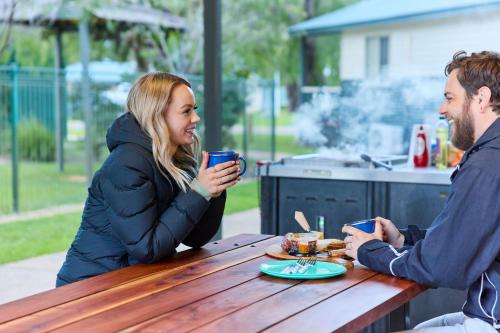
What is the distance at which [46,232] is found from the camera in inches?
275

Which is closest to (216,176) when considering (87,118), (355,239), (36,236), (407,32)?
(355,239)

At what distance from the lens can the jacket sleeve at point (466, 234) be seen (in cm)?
199

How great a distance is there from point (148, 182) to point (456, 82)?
96cm

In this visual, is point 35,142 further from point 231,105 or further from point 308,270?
point 308,270

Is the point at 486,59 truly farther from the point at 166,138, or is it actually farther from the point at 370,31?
the point at 370,31

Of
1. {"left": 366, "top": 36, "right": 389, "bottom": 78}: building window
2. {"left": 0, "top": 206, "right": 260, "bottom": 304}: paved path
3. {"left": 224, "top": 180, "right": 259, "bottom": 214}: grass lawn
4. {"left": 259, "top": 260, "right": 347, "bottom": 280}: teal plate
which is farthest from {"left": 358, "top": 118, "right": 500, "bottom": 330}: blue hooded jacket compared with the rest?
{"left": 224, "top": 180, "right": 259, "bottom": 214}: grass lawn

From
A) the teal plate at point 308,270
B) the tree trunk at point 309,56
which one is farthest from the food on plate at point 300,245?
the tree trunk at point 309,56

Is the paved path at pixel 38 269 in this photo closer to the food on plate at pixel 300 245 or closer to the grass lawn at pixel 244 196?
the grass lawn at pixel 244 196

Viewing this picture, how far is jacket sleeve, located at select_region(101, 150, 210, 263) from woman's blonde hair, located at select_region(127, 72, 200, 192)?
0.09 m

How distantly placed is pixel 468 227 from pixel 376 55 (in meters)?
3.26

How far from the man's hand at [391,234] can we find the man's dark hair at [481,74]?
1.58ft

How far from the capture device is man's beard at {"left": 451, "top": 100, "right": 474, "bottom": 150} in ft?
7.27

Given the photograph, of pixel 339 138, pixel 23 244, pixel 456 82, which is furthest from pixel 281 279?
pixel 23 244

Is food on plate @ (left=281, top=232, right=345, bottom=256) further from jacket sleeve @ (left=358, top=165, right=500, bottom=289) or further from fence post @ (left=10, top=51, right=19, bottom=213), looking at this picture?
fence post @ (left=10, top=51, right=19, bottom=213)
